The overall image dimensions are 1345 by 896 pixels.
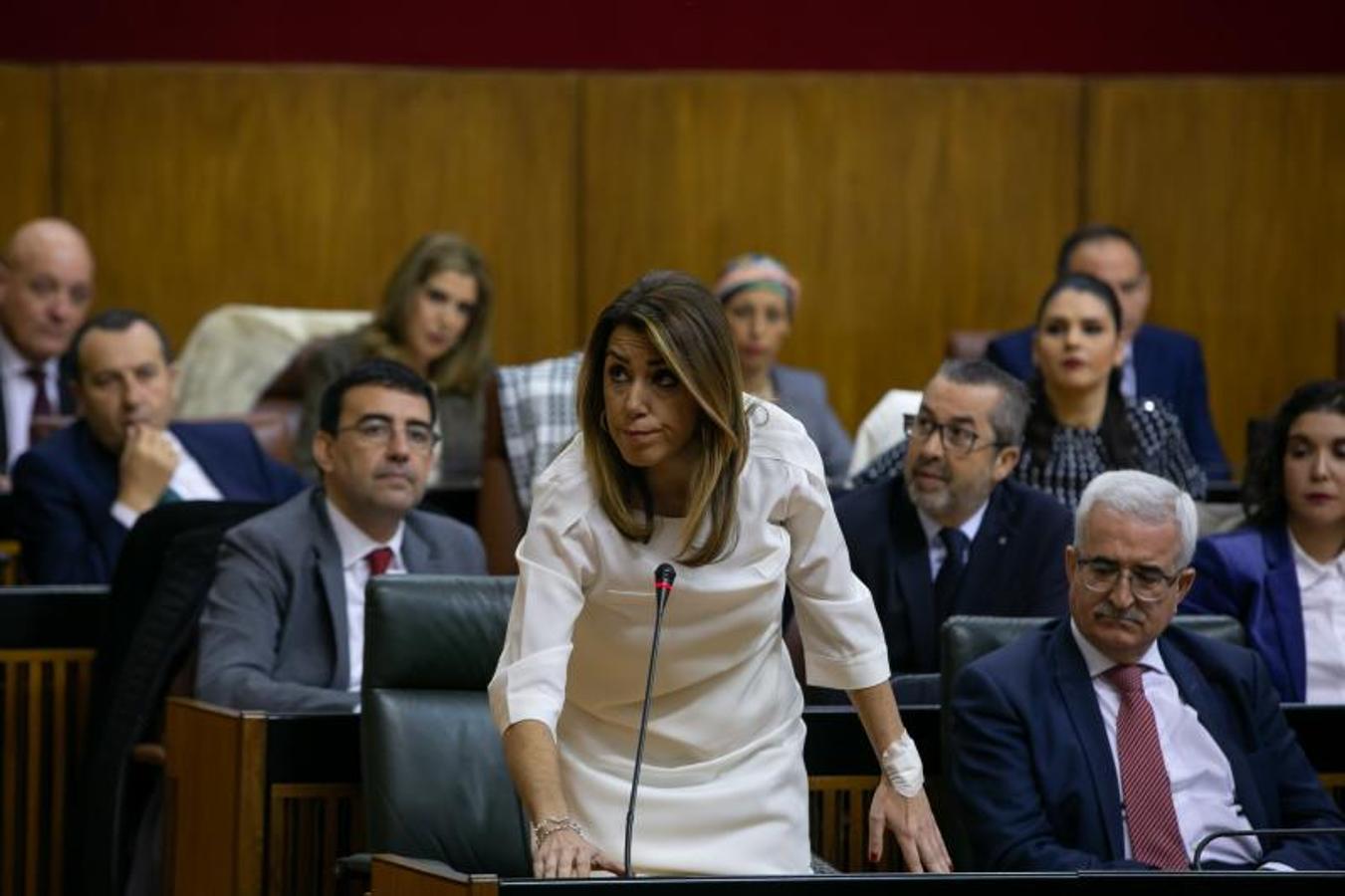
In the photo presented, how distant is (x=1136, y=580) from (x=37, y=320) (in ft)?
11.8

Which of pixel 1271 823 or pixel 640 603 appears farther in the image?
pixel 1271 823

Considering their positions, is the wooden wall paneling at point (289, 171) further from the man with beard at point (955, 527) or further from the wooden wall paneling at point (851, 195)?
the man with beard at point (955, 527)

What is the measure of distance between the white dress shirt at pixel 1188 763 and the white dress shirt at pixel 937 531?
0.81 metres

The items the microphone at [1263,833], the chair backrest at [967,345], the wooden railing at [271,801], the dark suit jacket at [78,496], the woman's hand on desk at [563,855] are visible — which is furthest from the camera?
the chair backrest at [967,345]

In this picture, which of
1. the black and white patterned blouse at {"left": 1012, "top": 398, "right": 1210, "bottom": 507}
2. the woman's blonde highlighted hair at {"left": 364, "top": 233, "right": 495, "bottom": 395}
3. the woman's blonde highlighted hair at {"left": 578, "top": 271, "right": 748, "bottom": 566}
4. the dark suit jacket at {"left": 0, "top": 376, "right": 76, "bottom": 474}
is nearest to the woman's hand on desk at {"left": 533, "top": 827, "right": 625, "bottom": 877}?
the woman's blonde highlighted hair at {"left": 578, "top": 271, "right": 748, "bottom": 566}

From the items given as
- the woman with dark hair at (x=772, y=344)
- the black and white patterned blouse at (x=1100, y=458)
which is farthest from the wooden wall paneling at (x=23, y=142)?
the black and white patterned blouse at (x=1100, y=458)

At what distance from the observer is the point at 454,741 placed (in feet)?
12.2

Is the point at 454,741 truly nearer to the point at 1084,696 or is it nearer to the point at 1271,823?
the point at 1084,696

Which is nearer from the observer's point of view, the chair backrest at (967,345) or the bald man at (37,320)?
the bald man at (37,320)

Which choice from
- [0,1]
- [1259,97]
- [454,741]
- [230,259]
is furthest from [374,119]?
[454,741]

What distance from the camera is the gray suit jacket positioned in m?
4.12

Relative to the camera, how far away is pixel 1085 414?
5.23 metres

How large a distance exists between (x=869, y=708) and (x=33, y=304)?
155 inches

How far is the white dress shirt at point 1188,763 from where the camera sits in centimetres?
359
